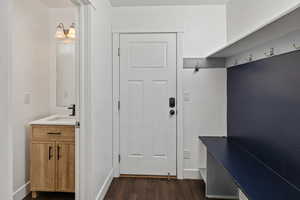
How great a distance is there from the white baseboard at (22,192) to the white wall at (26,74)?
0.11ft

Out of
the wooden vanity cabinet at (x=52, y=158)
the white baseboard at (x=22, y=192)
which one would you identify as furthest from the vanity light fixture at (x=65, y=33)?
the white baseboard at (x=22, y=192)

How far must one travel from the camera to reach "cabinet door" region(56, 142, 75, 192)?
2566 mm

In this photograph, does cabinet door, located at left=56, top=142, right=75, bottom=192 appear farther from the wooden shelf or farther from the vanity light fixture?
the wooden shelf

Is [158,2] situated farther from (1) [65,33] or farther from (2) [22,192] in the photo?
(2) [22,192]

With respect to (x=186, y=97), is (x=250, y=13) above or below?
above

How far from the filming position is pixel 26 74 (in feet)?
9.02

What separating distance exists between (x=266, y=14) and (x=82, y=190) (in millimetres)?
2247

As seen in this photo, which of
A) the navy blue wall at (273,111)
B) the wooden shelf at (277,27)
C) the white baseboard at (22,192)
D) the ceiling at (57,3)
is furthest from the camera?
the ceiling at (57,3)

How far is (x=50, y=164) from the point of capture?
2.58 metres

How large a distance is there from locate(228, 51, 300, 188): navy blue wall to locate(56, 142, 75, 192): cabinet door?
1.89 metres

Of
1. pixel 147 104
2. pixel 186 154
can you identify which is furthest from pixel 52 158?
pixel 186 154

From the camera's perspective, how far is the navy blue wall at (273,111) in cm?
158

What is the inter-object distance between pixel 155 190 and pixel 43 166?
135 cm

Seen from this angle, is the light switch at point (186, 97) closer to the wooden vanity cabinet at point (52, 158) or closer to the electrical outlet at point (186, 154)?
the electrical outlet at point (186, 154)
